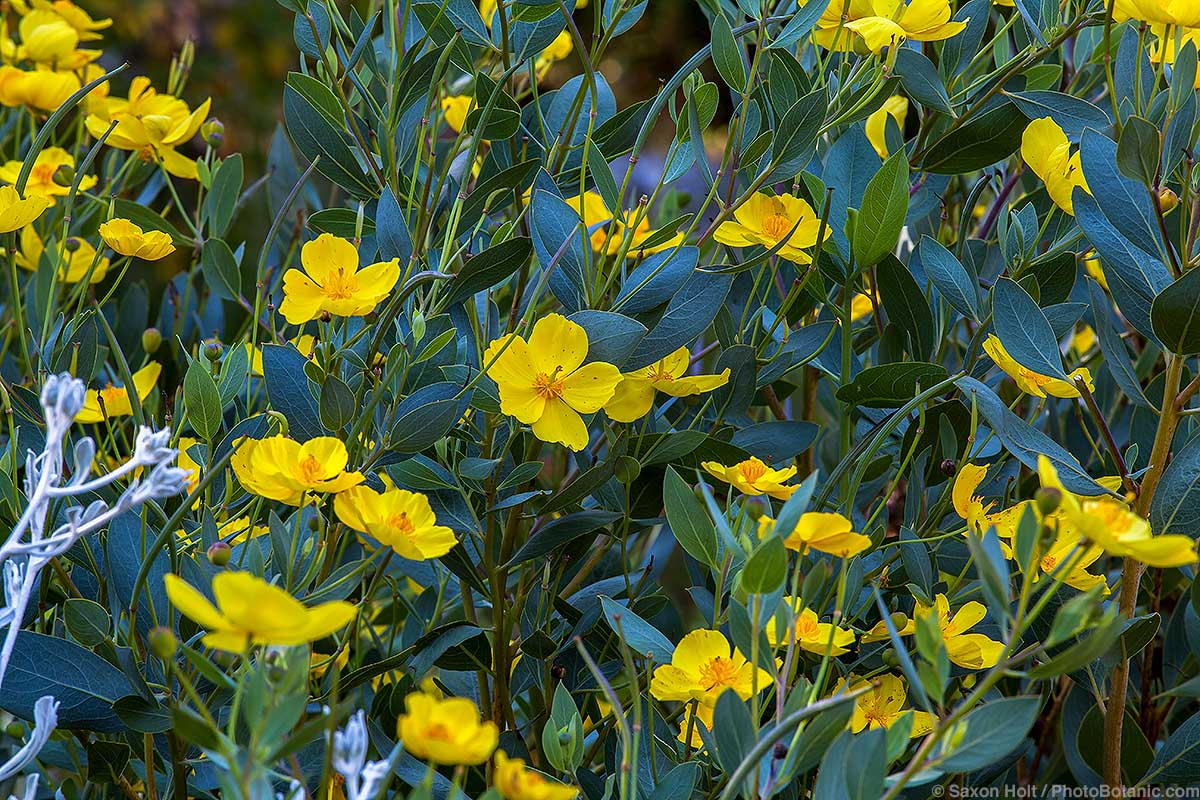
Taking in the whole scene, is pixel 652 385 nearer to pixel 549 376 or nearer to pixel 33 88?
pixel 549 376

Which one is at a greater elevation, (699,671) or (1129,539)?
(1129,539)

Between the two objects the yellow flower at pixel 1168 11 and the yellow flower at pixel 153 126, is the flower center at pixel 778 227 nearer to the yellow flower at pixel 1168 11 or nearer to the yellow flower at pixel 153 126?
the yellow flower at pixel 1168 11

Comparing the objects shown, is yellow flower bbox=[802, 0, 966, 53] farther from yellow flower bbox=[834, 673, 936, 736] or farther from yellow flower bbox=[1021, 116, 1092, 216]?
yellow flower bbox=[834, 673, 936, 736]

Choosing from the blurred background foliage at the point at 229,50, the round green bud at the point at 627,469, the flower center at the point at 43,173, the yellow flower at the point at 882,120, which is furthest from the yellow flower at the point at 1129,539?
the blurred background foliage at the point at 229,50

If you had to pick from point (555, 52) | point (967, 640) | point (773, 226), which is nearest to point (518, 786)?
point (967, 640)

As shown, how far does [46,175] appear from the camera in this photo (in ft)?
2.79

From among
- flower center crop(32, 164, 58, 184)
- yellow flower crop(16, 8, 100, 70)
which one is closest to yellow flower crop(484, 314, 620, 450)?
flower center crop(32, 164, 58, 184)

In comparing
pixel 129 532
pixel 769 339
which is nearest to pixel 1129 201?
pixel 769 339

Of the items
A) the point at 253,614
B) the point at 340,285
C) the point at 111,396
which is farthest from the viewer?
the point at 111,396

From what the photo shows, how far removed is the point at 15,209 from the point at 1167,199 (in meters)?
0.63

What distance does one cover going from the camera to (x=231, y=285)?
78cm

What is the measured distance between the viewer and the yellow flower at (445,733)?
0.37 metres

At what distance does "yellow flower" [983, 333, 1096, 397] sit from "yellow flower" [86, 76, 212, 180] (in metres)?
0.57

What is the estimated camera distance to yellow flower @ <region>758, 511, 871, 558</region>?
496 mm
